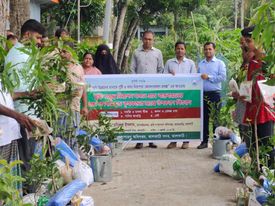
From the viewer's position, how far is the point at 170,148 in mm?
9109

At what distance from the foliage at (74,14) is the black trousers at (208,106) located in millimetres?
12120

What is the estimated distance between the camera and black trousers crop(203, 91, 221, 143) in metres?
8.46

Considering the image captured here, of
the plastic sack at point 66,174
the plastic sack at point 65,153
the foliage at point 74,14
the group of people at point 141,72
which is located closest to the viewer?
the group of people at point 141,72

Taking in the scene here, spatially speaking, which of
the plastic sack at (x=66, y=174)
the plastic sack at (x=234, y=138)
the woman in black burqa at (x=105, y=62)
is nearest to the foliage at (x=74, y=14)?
the woman in black burqa at (x=105, y=62)

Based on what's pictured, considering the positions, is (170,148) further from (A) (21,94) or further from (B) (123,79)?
(A) (21,94)

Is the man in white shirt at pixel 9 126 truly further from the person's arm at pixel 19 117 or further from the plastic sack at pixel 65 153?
the plastic sack at pixel 65 153

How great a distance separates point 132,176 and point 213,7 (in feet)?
111

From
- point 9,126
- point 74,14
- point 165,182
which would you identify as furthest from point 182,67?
point 74,14

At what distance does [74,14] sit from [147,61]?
12.0 metres

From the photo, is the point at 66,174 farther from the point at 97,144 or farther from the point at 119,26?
the point at 119,26

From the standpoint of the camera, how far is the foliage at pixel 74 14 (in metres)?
20.6

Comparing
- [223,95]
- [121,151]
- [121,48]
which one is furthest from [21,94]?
[121,48]

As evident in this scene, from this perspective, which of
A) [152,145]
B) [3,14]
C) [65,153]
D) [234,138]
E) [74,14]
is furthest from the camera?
[74,14]

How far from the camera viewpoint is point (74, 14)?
20.4 metres
